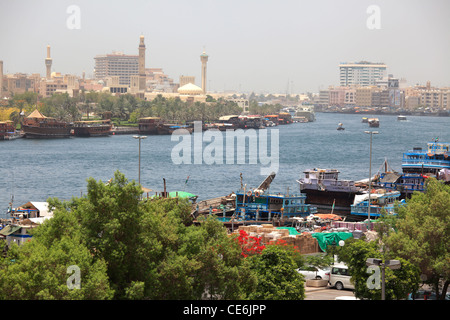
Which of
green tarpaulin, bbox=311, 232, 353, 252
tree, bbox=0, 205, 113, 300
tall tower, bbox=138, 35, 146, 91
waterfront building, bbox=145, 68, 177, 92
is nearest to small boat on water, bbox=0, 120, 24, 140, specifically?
green tarpaulin, bbox=311, 232, 353, 252

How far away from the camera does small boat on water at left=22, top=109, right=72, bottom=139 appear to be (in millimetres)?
72062

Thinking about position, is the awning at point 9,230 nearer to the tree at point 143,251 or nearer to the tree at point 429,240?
the tree at point 143,251

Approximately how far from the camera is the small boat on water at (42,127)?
72062 mm

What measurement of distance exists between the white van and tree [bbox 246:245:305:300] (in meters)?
2.81

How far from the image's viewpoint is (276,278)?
39.2ft

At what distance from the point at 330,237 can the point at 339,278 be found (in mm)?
4222

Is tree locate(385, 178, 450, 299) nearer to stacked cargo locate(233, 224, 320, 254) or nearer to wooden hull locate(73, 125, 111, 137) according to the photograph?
stacked cargo locate(233, 224, 320, 254)

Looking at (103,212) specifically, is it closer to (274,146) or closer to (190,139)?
(274,146)

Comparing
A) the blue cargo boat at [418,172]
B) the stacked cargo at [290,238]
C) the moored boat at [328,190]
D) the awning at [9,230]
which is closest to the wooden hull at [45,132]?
the moored boat at [328,190]

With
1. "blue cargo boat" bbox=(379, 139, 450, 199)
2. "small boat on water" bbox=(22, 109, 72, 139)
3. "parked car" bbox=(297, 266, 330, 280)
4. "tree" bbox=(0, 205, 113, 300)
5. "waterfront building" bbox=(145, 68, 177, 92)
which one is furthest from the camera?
"waterfront building" bbox=(145, 68, 177, 92)

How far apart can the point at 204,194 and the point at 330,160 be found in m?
19.6

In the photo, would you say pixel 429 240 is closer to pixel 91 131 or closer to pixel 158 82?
pixel 91 131

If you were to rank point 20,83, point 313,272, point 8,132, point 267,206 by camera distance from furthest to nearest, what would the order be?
point 20,83
point 8,132
point 267,206
point 313,272

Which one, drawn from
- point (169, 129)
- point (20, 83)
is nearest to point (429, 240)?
point (169, 129)
